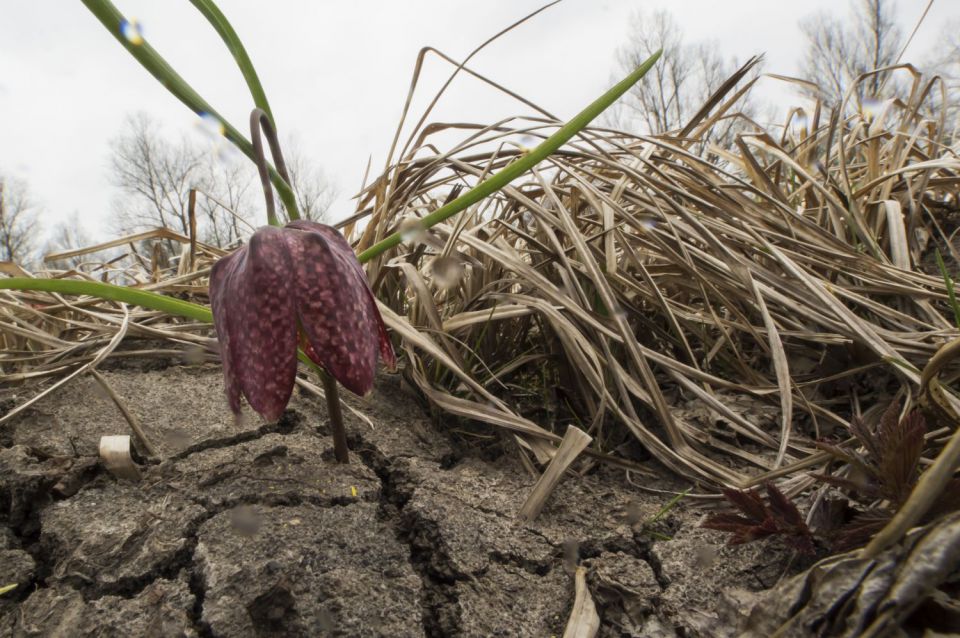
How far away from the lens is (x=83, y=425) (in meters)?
0.96

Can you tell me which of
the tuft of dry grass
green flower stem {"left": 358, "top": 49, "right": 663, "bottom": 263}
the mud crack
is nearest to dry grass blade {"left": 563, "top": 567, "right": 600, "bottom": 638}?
the mud crack

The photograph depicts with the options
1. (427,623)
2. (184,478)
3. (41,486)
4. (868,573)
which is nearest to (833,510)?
(868,573)

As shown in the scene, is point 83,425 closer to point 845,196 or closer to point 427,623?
point 427,623

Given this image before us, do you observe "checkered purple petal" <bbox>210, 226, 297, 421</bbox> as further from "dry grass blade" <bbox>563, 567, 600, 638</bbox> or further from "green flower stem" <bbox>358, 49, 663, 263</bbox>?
"dry grass blade" <bbox>563, 567, 600, 638</bbox>

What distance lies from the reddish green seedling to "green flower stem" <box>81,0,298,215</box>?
0.07 metres

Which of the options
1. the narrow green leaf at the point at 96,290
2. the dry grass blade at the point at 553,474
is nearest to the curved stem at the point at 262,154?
the narrow green leaf at the point at 96,290

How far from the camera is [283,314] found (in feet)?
2.10

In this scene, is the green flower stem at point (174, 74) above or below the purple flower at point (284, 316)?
above

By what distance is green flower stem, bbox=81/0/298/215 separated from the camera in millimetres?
627

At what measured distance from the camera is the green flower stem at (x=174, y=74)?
627 millimetres

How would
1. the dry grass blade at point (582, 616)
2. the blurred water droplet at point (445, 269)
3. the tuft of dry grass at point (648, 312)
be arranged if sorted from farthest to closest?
the blurred water droplet at point (445, 269) → the tuft of dry grass at point (648, 312) → the dry grass blade at point (582, 616)

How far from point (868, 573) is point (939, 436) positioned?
0.32 m

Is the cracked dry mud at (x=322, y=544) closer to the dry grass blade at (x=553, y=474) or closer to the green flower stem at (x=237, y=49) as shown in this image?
the dry grass blade at (x=553, y=474)

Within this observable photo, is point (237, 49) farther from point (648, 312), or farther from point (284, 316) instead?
point (648, 312)
